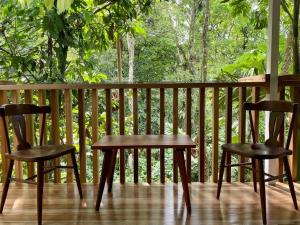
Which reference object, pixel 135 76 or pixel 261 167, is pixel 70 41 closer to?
pixel 261 167

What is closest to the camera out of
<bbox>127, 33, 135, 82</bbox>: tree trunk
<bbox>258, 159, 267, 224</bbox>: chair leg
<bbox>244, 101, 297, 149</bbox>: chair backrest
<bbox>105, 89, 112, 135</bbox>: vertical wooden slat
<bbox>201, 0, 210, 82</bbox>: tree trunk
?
<bbox>258, 159, 267, 224</bbox>: chair leg

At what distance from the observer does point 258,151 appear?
7.04 feet

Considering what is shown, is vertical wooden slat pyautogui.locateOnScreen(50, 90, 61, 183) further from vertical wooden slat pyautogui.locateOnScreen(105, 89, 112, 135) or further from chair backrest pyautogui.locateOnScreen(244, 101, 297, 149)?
chair backrest pyautogui.locateOnScreen(244, 101, 297, 149)

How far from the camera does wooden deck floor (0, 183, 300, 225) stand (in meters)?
2.05

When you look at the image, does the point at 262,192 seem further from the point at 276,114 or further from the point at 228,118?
the point at 228,118

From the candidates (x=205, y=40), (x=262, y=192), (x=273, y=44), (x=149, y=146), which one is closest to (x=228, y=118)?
(x=273, y=44)

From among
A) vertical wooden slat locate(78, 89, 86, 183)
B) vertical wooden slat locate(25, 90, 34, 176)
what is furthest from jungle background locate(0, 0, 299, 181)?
vertical wooden slat locate(78, 89, 86, 183)

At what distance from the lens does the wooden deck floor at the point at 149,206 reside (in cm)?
205

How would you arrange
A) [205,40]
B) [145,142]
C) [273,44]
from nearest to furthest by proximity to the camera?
[145,142]
[273,44]
[205,40]

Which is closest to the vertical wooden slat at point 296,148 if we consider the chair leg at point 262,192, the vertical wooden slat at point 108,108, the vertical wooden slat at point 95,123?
the chair leg at point 262,192

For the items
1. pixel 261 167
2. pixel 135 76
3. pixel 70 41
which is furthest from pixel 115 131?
pixel 261 167

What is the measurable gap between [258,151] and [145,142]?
826 mm

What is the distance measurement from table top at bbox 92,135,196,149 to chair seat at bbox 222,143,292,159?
35cm

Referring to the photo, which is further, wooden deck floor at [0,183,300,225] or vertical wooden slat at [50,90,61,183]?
vertical wooden slat at [50,90,61,183]
